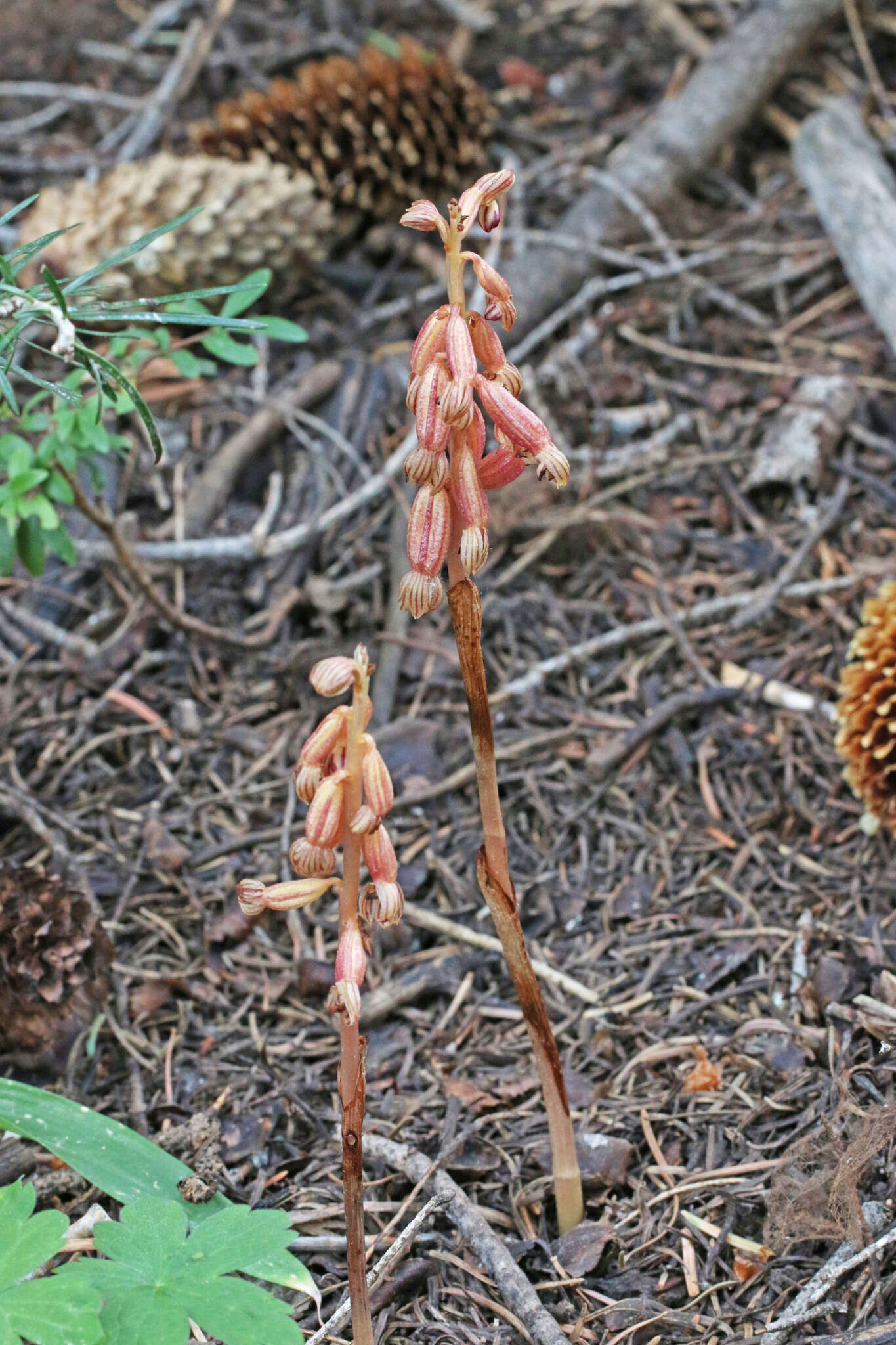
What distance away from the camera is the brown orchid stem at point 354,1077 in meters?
1.56

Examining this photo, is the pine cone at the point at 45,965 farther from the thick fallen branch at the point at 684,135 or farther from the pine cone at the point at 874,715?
the thick fallen branch at the point at 684,135

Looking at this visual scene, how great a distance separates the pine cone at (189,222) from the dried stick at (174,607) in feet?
3.09

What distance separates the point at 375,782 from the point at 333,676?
0.52 feet

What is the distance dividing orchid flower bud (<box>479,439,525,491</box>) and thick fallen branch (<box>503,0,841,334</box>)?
2429mm

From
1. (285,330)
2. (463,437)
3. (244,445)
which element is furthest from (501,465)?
(244,445)

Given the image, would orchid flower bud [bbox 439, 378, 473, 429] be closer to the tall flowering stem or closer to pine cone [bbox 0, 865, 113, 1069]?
the tall flowering stem

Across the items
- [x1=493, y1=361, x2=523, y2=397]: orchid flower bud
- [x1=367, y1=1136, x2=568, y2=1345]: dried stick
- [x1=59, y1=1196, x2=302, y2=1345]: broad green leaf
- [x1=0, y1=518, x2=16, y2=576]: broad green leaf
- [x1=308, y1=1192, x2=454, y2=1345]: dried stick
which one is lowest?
[x1=367, y1=1136, x2=568, y2=1345]: dried stick

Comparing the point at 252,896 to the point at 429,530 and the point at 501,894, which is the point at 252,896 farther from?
the point at 429,530

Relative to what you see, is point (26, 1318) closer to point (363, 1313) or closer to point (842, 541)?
point (363, 1313)

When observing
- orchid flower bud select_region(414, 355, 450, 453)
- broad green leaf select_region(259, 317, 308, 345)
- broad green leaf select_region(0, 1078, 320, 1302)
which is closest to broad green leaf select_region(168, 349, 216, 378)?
broad green leaf select_region(259, 317, 308, 345)

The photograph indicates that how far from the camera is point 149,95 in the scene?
4.84 metres

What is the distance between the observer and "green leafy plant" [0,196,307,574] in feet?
6.14

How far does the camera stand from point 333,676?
152 centimetres

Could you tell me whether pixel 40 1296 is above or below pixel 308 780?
below
